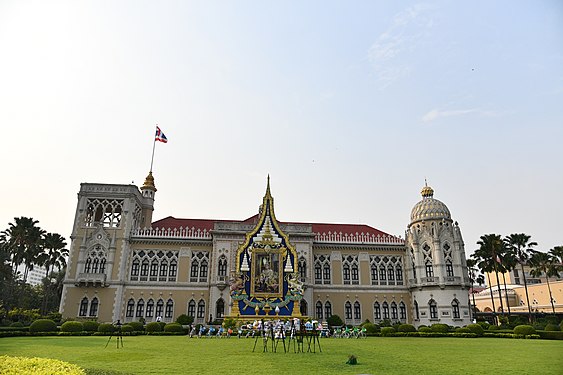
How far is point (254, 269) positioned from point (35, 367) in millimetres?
33987

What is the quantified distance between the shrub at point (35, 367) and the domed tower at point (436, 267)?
43.1 m

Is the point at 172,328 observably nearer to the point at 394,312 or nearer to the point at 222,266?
the point at 222,266

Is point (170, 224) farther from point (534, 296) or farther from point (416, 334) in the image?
point (534, 296)

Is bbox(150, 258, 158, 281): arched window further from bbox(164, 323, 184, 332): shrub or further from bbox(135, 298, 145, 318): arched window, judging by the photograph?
bbox(164, 323, 184, 332): shrub

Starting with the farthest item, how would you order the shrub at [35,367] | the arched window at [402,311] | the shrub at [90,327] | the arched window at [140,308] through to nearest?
the arched window at [402,311] < the arched window at [140,308] < the shrub at [90,327] < the shrub at [35,367]

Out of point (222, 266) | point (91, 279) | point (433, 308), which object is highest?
point (222, 266)

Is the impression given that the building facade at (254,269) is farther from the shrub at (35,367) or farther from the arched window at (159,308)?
the shrub at (35,367)

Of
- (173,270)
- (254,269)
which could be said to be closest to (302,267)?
(254,269)

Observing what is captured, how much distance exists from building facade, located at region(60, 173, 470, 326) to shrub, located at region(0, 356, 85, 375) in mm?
30851

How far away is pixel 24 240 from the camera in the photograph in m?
48.6

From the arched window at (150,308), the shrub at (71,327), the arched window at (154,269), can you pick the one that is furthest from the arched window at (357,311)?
the shrub at (71,327)

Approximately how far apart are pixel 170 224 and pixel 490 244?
45075 mm

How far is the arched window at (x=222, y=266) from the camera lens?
151 feet

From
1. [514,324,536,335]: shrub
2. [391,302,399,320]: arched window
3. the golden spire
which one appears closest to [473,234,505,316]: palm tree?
[391,302,399,320]: arched window
